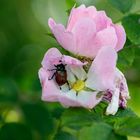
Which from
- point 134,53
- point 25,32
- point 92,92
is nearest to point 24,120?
point 134,53

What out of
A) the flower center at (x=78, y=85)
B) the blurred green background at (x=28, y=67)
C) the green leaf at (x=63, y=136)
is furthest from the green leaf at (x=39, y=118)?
the flower center at (x=78, y=85)

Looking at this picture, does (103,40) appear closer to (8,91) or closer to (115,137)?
(115,137)

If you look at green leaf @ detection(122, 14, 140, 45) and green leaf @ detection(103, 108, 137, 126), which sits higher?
green leaf @ detection(122, 14, 140, 45)

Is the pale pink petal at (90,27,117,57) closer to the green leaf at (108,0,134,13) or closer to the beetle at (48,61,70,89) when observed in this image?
the beetle at (48,61,70,89)

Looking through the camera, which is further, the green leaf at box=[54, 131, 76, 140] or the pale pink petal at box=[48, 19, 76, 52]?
the green leaf at box=[54, 131, 76, 140]

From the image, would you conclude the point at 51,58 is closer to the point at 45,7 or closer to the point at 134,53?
the point at 134,53

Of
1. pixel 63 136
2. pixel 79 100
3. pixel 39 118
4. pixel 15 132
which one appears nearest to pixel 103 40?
pixel 79 100

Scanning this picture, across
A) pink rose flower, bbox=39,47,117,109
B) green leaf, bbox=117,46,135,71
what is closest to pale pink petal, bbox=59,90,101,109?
pink rose flower, bbox=39,47,117,109
